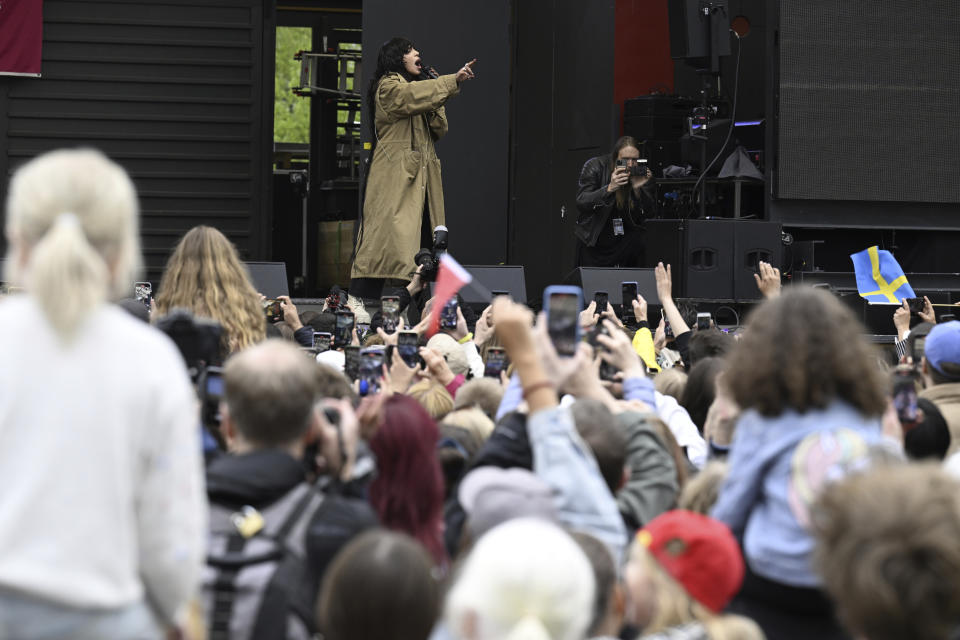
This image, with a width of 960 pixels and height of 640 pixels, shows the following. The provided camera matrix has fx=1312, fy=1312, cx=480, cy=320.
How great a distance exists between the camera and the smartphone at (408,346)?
4.17 m

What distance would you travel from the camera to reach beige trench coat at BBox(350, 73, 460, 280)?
8.77 metres

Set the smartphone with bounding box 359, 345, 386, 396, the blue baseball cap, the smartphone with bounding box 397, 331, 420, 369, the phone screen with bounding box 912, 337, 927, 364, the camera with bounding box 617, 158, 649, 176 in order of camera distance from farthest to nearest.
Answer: the camera with bounding box 617, 158, 649, 176
the phone screen with bounding box 912, 337, 927, 364
the smartphone with bounding box 397, 331, 420, 369
the blue baseball cap
the smartphone with bounding box 359, 345, 386, 396

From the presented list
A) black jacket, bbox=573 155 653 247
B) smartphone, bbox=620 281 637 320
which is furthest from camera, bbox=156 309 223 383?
black jacket, bbox=573 155 653 247

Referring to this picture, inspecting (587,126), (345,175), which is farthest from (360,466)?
(345,175)

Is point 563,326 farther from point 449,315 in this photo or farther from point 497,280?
point 497,280

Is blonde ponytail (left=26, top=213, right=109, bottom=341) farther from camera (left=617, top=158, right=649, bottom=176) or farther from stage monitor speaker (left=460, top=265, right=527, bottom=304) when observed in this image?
camera (left=617, top=158, right=649, bottom=176)

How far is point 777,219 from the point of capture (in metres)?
8.75

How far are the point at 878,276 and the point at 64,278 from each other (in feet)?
21.7

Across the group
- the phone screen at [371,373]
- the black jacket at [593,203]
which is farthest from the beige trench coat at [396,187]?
the phone screen at [371,373]

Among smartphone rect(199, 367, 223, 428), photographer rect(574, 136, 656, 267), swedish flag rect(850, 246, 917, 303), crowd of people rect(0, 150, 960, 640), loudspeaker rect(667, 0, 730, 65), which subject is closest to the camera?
crowd of people rect(0, 150, 960, 640)

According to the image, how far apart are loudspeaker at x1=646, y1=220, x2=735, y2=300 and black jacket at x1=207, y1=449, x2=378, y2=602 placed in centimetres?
647

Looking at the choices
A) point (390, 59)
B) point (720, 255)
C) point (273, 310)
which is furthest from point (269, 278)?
point (720, 255)

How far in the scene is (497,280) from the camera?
8.46 m

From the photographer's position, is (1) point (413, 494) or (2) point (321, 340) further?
(2) point (321, 340)
